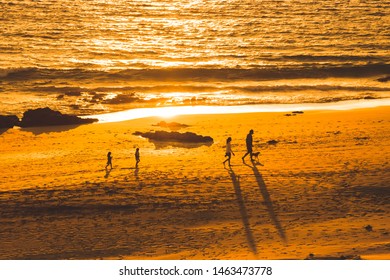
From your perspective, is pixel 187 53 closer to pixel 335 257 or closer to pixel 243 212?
pixel 243 212

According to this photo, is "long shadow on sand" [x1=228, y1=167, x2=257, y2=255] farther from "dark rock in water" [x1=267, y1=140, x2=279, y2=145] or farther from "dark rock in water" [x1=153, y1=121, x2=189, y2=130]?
"dark rock in water" [x1=153, y1=121, x2=189, y2=130]

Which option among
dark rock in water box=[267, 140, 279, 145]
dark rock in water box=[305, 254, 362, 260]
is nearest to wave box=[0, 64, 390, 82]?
dark rock in water box=[267, 140, 279, 145]

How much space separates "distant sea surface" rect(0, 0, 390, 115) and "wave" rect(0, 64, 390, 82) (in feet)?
0.25

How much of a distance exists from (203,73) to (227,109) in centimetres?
1494

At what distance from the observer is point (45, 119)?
32.2 metres

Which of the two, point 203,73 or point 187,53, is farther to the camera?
point 187,53

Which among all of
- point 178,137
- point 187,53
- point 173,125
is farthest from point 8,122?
point 187,53

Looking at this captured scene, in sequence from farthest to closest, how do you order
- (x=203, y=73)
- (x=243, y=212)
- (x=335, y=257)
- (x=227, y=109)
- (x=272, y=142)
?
(x=203, y=73) → (x=227, y=109) → (x=272, y=142) → (x=243, y=212) → (x=335, y=257)

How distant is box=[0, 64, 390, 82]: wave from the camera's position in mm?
50062

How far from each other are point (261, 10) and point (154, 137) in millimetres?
61108

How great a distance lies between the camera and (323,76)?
5028cm

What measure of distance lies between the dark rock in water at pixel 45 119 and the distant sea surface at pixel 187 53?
3956 millimetres

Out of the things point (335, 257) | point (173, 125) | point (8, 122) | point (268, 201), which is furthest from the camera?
point (8, 122)
